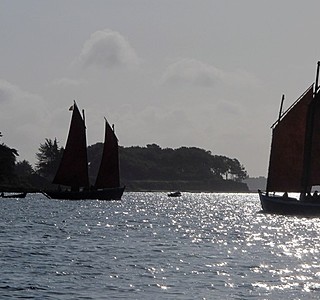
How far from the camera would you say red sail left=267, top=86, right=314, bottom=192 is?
84.4m

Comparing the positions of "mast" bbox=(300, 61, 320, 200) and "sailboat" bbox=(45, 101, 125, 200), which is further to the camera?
"sailboat" bbox=(45, 101, 125, 200)

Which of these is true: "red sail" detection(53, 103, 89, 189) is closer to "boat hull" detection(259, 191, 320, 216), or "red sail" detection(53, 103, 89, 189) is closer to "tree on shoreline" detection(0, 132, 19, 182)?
"boat hull" detection(259, 191, 320, 216)

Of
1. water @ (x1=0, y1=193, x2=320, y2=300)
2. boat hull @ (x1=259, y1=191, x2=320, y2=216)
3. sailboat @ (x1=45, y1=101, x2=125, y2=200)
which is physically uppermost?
sailboat @ (x1=45, y1=101, x2=125, y2=200)

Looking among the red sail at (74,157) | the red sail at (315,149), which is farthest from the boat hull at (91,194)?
the red sail at (315,149)

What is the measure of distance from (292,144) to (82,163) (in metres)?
36.9

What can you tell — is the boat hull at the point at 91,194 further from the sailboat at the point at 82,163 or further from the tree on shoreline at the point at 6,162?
the tree on shoreline at the point at 6,162

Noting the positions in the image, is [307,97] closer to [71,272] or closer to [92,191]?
[92,191]

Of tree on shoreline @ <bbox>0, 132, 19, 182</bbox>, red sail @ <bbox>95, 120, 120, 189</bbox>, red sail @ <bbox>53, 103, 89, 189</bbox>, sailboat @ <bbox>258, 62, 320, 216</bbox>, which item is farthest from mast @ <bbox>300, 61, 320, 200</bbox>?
tree on shoreline @ <bbox>0, 132, 19, 182</bbox>

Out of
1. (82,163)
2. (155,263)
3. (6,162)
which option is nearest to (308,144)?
(82,163)

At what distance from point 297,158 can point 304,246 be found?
1346 inches

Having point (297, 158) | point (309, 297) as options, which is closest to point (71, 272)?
point (309, 297)

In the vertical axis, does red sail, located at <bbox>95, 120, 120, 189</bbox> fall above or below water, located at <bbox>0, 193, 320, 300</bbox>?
above

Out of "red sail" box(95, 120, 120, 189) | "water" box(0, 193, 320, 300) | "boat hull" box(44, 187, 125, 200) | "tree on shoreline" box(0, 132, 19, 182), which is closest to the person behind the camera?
"water" box(0, 193, 320, 300)

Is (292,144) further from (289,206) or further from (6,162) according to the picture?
(6,162)
